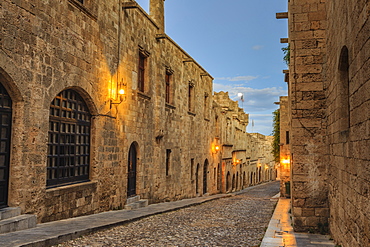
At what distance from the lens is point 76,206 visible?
8.51m

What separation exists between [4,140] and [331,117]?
5.97 meters

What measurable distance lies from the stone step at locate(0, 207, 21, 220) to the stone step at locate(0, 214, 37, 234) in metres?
0.06

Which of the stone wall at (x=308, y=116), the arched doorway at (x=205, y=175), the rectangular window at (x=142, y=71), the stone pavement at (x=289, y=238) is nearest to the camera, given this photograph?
the stone pavement at (x=289, y=238)

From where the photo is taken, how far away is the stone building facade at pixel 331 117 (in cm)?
400

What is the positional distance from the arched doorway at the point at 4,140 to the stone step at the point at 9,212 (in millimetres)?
140

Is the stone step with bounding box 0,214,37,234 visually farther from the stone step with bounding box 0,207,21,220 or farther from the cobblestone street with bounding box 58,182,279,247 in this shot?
the cobblestone street with bounding box 58,182,279,247

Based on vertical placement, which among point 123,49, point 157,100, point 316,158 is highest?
point 123,49

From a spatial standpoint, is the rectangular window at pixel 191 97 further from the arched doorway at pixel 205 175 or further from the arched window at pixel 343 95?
the arched window at pixel 343 95

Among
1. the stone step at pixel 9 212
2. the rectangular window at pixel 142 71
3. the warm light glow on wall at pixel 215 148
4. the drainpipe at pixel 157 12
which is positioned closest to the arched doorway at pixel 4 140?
the stone step at pixel 9 212

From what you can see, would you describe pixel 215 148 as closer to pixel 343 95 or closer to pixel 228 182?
pixel 228 182

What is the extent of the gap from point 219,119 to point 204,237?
62.9 ft

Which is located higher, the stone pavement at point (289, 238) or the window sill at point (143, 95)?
the window sill at point (143, 95)

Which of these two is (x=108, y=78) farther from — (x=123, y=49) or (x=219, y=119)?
(x=219, y=119)

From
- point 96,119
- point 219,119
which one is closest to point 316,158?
point 96,119
